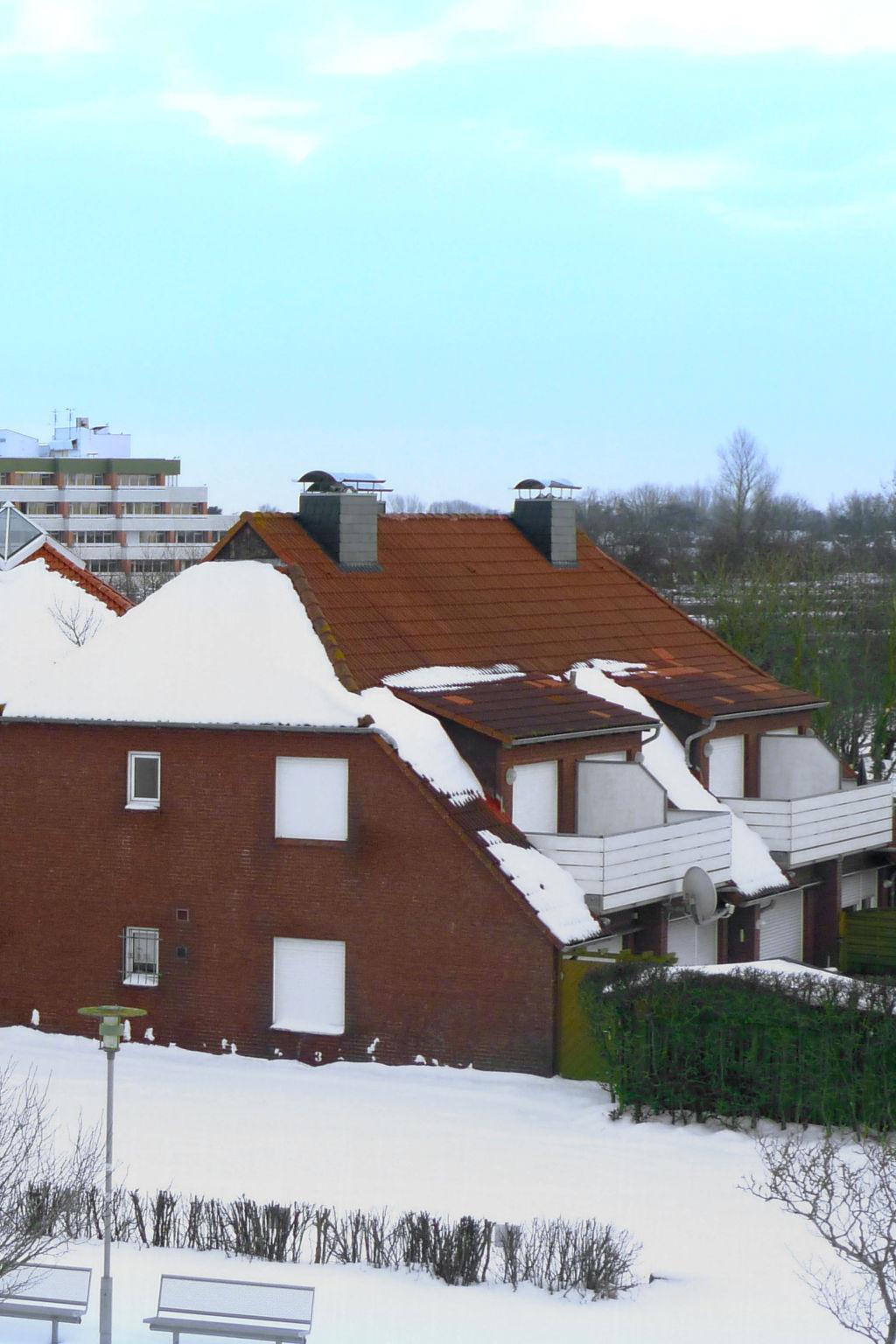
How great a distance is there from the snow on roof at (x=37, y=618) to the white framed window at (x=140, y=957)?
27.1ft

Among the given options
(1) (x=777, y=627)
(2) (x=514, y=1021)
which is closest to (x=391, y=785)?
(2) (x=514, y=1021)

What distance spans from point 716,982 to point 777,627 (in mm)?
36886

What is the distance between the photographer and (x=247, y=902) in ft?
100

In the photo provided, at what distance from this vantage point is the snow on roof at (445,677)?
3161cm

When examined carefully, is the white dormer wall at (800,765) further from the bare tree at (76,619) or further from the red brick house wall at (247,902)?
the bare tree at (76,619)

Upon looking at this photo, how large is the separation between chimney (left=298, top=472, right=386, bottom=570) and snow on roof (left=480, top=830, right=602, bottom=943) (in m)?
6.76

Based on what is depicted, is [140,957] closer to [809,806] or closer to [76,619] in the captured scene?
[809,806]

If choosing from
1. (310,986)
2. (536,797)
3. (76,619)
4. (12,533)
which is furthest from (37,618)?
(310,986)

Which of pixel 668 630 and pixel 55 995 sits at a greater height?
pixel 668 630

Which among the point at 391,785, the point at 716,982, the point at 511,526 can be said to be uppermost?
the point at 511,526

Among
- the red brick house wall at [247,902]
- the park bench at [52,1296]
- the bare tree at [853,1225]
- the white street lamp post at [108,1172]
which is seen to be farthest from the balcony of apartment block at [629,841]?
the park bench at [52,1296]

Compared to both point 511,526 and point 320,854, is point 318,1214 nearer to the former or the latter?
point 320,854

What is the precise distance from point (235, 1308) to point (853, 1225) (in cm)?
561

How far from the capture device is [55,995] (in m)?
32.0
